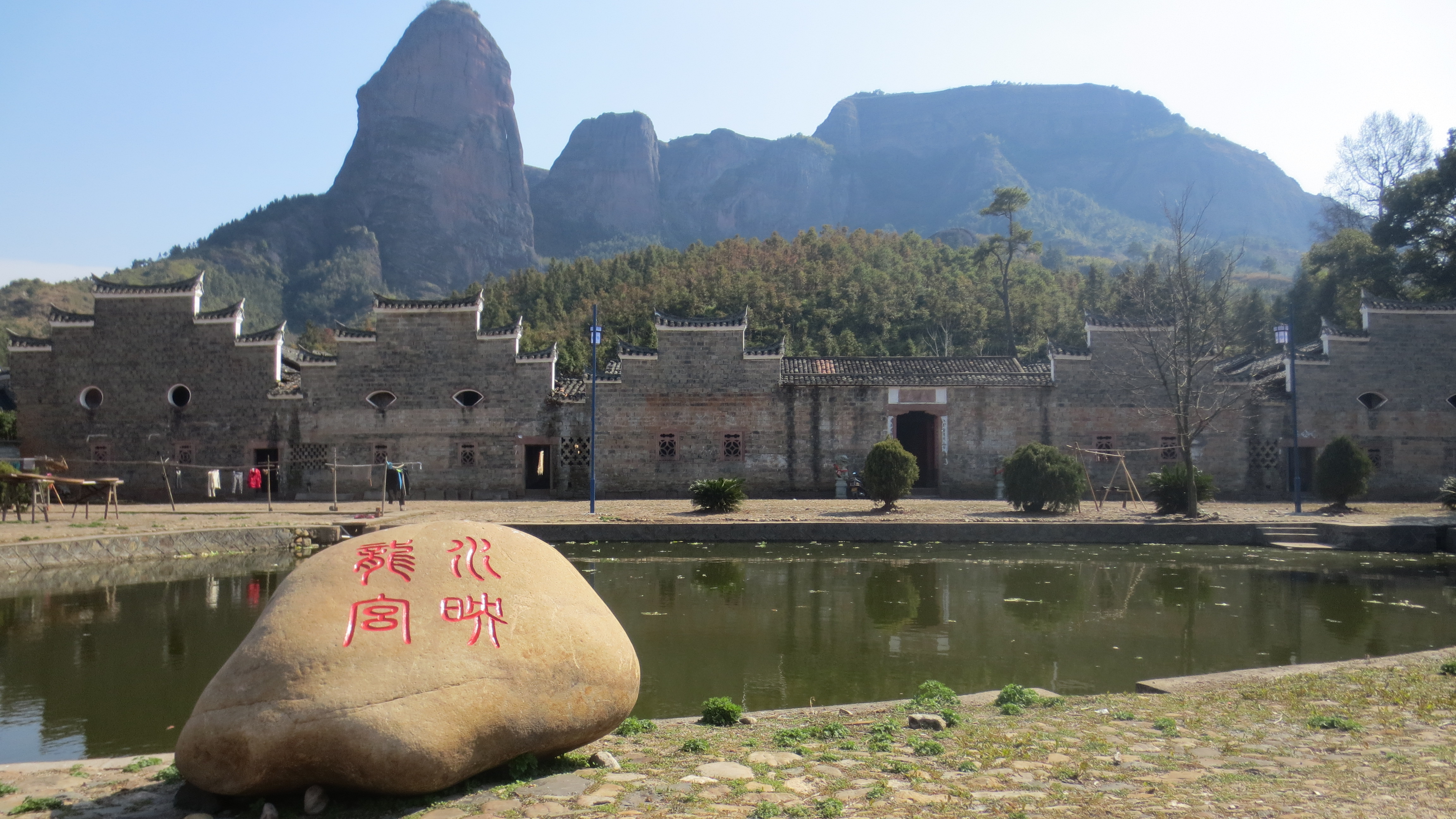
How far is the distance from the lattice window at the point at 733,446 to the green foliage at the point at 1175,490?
34.6 ft

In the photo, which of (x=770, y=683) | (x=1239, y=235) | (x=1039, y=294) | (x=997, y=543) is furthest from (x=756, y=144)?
(x=770, y=683)

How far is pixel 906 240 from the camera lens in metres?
52.3

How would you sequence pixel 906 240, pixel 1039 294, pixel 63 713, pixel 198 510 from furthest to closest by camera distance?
pixel 906 240 < pixel 1039 294 < pixel 198 510 < pixel 63 713

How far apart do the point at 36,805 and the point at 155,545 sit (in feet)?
39.5

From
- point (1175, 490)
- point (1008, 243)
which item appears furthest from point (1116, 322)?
point (1008, 243)

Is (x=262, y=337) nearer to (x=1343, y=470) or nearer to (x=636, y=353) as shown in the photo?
(x=636, y=353)

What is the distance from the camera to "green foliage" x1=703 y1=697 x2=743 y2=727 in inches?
202

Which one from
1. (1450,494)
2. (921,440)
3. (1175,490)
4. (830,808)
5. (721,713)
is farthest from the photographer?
(921,440)

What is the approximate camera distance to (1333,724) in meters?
4.68

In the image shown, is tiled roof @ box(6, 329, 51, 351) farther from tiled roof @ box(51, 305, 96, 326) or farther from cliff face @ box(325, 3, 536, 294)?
cliff face @ box(325, 3, 536, 294)

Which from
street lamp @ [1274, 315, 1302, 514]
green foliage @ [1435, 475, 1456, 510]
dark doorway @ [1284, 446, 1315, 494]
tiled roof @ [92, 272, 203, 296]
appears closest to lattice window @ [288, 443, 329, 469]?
tiled roof @ [92, 272, 203, 296]

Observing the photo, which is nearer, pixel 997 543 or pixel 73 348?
pixel 997 543

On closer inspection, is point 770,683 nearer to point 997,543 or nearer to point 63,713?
point 63,713

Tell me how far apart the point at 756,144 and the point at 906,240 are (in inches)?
3726
